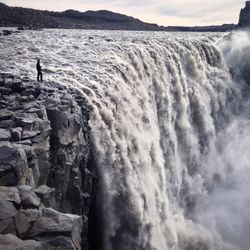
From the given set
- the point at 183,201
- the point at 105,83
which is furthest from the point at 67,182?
the point at 183,201

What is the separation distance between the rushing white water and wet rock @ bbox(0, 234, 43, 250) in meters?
8.57

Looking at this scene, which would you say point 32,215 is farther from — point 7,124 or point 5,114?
point 5,114

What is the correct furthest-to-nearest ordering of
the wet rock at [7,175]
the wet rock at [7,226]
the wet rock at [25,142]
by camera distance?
the wet rock at [25,142] < the wet rock at [7,175] < the wet rock at [7,226]

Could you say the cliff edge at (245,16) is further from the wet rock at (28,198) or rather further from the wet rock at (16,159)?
the wet rock at (28,198)

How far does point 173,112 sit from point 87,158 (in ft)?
53.1

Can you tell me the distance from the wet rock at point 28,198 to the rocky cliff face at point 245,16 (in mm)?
78149

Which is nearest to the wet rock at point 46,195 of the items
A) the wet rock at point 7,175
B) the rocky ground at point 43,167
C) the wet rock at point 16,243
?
the rocky ground at point 43,167

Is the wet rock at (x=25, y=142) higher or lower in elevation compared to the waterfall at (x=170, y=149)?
higher

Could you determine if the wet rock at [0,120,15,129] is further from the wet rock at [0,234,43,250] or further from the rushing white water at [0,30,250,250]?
the wet rock at [0,234,43,250]

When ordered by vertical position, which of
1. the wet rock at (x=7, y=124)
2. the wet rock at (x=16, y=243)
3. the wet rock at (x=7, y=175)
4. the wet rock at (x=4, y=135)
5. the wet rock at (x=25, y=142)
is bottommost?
the wet rock at (x=16, y=243)

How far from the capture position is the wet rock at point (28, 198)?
34.4 ft

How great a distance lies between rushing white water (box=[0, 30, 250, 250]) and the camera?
61.6 feet

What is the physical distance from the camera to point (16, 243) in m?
8.72

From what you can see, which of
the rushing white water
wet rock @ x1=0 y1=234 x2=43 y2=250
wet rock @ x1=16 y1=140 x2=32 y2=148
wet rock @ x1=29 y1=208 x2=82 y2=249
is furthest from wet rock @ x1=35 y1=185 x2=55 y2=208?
the rushing white water
